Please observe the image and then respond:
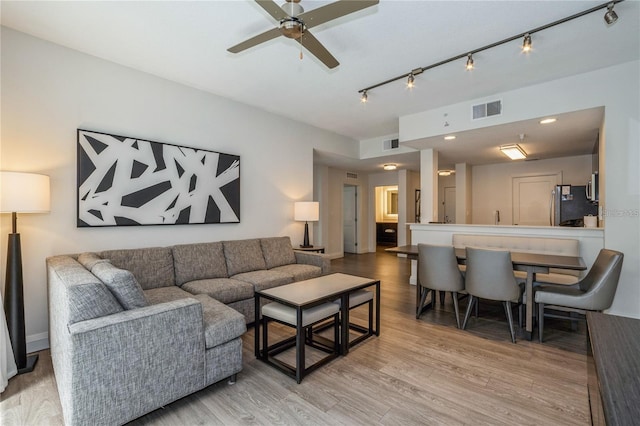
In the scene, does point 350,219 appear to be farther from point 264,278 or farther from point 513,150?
point 264,278

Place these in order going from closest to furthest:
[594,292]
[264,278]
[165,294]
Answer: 1. [594,292]
2. [165,294]
3. [264,278]

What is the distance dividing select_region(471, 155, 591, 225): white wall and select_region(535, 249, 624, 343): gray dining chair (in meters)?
4.58

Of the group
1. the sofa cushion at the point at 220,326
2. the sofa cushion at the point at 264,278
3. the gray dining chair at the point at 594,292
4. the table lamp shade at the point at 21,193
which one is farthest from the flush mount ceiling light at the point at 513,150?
the table lamp shade at the point at 21,193

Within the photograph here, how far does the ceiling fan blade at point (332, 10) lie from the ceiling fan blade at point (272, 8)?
0.12 m

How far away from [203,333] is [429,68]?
11.0 ft

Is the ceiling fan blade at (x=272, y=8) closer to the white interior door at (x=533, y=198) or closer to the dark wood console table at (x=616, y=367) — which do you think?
the dark wood console table at (x=616, y=367)

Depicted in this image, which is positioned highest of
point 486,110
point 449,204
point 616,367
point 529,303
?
point 486,110

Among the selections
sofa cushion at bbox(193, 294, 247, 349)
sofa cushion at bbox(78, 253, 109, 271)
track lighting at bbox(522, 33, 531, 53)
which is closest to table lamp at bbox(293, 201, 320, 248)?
sofa cushion at bbox(193, 294, 247, 349)

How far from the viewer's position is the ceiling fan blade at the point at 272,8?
178 centimetres

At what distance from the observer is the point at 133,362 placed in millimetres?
1754

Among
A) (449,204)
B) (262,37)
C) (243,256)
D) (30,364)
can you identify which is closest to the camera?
(262,37)

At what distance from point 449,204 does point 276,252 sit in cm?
651

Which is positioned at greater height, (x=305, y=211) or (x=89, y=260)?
(x=305, y=211)

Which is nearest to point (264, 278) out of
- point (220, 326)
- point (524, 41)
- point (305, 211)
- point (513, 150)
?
point (220, 326)
